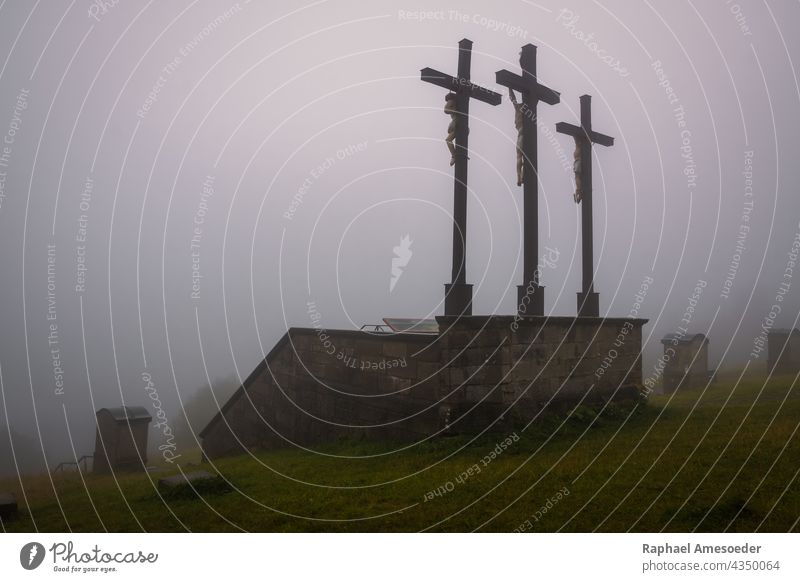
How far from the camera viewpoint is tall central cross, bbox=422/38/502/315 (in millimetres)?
8773

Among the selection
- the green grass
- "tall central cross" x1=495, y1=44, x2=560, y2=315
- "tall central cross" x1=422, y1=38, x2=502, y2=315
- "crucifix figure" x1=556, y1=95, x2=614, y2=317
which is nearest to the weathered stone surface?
the green grass

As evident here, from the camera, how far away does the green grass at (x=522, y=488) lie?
5023 millimetres

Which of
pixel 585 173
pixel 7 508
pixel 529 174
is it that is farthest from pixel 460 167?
pixel 7 508

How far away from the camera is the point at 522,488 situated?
5828 millimetres

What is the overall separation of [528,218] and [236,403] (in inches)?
366

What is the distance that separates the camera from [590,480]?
19.4 ft

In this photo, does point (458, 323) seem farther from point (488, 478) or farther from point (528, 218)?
point (528, 218)

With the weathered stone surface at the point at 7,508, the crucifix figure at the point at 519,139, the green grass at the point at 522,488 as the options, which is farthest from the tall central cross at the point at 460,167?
the weathered stone surface at the point at 7,508

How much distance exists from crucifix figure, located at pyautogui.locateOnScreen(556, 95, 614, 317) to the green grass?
3827 mm

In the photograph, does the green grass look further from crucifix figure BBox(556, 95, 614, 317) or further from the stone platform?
crucifix figure BBox(556, 95, 614, 317)

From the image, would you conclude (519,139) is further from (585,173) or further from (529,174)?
(585,173)

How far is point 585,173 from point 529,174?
2580 mm

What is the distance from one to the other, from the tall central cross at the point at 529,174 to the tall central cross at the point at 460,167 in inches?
33.0

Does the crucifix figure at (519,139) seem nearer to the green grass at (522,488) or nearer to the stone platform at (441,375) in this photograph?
the stone platform at (441,375)
